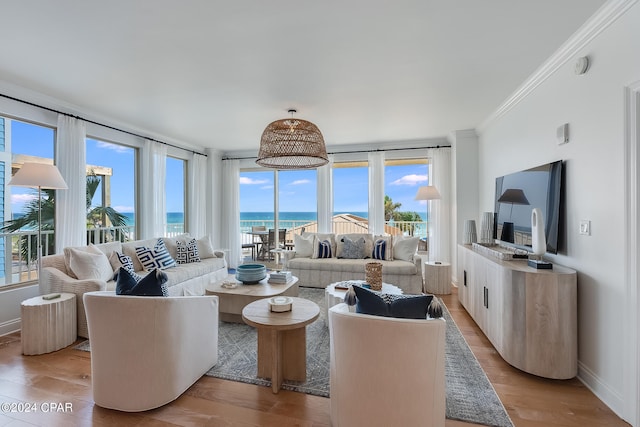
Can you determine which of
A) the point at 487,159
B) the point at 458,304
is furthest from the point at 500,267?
the point at 487,159

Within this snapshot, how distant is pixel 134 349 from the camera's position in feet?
6.16

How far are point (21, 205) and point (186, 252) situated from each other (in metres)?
1.99

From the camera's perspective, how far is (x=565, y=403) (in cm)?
202

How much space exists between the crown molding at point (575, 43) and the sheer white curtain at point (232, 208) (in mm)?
5303

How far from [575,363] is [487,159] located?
3106 mm

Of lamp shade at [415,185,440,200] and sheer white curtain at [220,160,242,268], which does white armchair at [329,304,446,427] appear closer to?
lamp shade at [415,185,440,200]

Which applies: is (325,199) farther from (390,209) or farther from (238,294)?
(238,294)


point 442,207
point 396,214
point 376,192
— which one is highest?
point 376,192

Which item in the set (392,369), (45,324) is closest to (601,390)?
(392,369)

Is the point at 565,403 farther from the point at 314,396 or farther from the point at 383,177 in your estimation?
the point at 383,177

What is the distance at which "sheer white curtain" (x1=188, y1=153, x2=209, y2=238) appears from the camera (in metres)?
6.03

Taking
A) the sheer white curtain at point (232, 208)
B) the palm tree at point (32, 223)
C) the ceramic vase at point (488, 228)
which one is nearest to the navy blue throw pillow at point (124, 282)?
the palm tree at point (32, 223)

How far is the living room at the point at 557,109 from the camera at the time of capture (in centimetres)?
187

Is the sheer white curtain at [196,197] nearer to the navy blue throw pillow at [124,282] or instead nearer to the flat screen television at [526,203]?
the navy blue throw pillow at [124,282]
